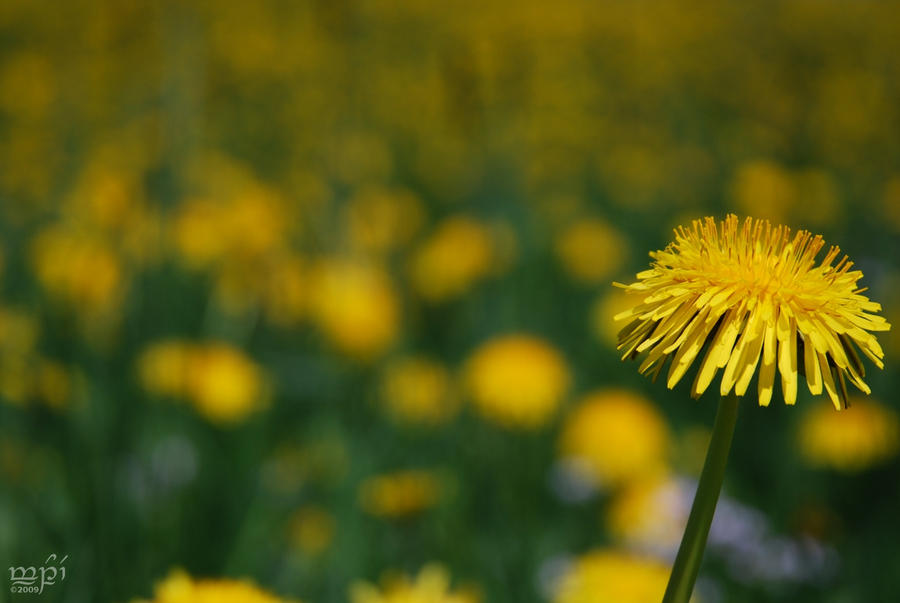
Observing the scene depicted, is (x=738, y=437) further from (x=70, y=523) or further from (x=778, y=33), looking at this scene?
(x=778, y=33)

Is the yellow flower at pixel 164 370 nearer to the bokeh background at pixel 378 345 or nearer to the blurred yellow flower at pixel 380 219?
the bokeh background at pixel 378 345

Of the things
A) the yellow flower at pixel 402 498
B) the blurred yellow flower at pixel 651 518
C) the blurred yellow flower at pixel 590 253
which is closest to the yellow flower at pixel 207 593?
the yellow flower at pixel 402 498

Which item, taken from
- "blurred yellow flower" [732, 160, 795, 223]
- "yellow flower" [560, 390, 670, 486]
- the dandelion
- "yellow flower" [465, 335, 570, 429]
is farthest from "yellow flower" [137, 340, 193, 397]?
"blurred yellow flower" [732, 160, 795, 223]

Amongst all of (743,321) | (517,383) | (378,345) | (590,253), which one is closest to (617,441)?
(517,383)

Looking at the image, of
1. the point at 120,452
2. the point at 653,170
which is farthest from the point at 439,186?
the point at 120,452

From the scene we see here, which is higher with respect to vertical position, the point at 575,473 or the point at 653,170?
the point at 653,170

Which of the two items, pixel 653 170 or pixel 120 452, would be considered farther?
pixel 653 170

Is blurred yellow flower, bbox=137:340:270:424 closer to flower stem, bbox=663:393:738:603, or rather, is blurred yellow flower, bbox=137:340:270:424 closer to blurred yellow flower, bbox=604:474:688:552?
blurred yellow flower, bbox=604:474:688:552
